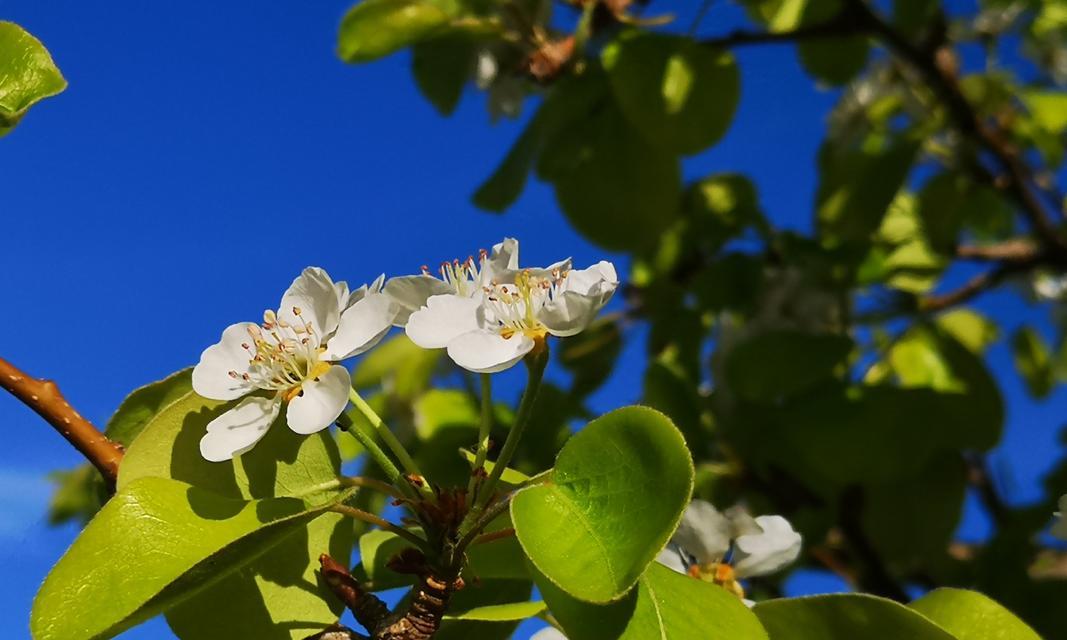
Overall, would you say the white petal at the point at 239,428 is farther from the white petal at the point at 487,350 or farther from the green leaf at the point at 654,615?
the green leaf at the point at 654,615

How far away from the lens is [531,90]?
1908 mm

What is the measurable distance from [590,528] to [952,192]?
1.75 meters

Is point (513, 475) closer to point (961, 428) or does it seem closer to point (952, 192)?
point (961, 428)

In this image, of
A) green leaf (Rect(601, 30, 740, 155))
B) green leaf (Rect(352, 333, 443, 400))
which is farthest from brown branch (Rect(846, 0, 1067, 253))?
green leaf (Rect(352, 333, 443, 400))

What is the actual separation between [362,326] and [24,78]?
0.32 metres

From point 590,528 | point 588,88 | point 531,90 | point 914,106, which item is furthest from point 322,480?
point 914,106

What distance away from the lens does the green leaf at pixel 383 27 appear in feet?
4.82

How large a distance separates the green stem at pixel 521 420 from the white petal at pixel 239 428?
0.57 feet

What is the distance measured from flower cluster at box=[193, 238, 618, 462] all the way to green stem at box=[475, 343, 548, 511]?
12 millimetres

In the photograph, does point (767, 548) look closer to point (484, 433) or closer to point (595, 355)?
point (484, 433)

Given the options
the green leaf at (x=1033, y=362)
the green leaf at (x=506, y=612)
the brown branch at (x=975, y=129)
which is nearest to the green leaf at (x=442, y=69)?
the brown branch at (x=975, y=129)

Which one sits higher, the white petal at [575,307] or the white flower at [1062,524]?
the white petal at [575,307]

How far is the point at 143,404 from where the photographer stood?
865 mm

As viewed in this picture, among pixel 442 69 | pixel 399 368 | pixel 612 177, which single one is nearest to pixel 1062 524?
pixel 612 177
